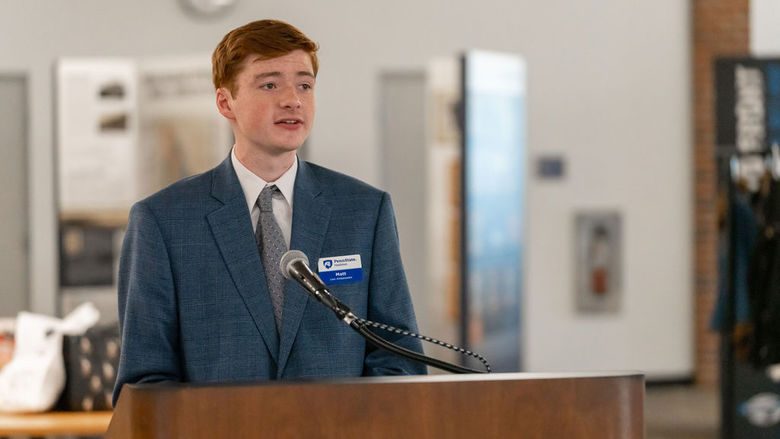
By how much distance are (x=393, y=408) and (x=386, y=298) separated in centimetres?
51

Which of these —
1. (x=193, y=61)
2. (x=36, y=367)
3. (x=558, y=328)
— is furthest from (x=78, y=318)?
(x=558, y=328)

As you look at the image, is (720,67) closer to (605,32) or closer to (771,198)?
(771,198)

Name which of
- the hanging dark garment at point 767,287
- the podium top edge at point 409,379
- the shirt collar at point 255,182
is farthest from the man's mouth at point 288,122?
the hanging dark garment at point 767,287

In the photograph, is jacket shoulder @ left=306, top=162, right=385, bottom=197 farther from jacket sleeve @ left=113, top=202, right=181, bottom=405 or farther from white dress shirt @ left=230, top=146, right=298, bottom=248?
jacket sleeve @ left=113, top=202, right=181, bottom=405

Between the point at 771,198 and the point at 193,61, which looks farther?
the point at 193,61

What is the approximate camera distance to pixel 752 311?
5.10 metres

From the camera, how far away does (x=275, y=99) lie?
1.63m

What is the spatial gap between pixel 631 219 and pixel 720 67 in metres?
2.13

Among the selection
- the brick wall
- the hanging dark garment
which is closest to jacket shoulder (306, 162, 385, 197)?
the hanging dark garment

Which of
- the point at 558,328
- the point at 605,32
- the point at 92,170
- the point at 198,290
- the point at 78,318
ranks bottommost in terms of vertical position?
the point at 558,328

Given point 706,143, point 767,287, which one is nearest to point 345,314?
point 767,287

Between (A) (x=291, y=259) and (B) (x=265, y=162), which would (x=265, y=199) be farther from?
(A) (x=291, y=259)

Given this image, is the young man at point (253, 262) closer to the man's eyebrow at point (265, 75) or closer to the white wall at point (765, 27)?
the man's eyebrow at point (265, 75)

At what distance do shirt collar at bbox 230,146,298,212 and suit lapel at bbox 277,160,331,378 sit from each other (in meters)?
0.01
